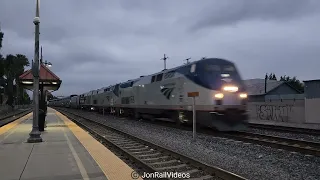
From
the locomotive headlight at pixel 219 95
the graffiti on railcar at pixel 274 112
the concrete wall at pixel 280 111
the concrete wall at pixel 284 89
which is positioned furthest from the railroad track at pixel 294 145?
the concrete wall at pixel 284 89

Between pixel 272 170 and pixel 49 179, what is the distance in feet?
16.2

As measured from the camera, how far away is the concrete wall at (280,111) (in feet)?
72.0

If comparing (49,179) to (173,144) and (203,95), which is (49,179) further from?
(203,95)

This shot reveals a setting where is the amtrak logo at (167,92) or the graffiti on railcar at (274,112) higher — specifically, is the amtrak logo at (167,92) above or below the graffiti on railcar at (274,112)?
above

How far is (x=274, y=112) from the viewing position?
24.4 meters

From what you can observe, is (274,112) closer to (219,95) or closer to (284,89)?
(219,95)

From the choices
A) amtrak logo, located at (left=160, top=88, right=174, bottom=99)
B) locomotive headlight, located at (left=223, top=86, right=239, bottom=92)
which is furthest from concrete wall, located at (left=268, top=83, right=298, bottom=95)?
locomotive headlight, located at (left=223, top=86, right=239, bottom=92)

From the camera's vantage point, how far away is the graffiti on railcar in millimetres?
23047

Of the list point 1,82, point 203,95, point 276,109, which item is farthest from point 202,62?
point 1,82

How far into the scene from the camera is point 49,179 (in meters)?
6.46

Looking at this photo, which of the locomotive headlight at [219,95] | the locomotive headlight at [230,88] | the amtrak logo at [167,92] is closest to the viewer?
the locomotive headlight at [219,95]

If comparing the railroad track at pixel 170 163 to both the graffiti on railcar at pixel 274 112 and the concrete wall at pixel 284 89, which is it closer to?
the graffiti on railcar at pixel 274 112

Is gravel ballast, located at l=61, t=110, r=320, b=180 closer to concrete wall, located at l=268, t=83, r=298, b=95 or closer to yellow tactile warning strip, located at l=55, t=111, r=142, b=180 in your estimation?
yellow tactile warning strip, located at l=55, t=111, r=142, b=180

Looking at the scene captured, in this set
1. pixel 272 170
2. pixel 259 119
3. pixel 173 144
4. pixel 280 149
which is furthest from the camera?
pixel 259 119
